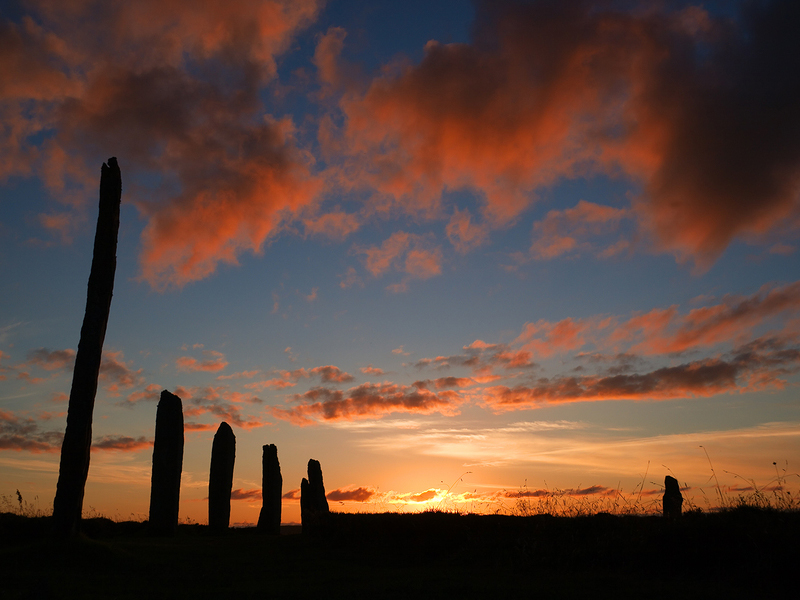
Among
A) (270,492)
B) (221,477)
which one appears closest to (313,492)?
(270,492)

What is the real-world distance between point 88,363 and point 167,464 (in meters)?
12.7

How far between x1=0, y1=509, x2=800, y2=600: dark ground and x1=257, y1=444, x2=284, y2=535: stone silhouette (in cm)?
1292

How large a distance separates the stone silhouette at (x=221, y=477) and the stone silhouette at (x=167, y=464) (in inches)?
75.9

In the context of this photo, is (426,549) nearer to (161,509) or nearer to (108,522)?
(108,522)

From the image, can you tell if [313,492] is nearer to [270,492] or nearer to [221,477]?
[270,492]

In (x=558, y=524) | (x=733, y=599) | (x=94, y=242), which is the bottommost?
(x=733, y=599)

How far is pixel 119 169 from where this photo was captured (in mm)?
15070

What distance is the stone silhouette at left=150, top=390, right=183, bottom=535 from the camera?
23516 mm

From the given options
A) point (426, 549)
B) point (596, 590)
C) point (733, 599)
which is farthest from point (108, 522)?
point (733, 599)

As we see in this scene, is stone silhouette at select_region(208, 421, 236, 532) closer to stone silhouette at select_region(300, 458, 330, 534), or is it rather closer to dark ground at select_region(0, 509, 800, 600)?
stone silhouette at select_region(300, 458, 330, 534)

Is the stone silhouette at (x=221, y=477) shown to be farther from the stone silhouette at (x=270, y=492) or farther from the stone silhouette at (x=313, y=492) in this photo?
the stone silhouette at (x=313, y=492)

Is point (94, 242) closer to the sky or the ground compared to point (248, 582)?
Answer: closer to the sky

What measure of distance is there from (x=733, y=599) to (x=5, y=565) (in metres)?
11.9

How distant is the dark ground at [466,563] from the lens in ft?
27.1
